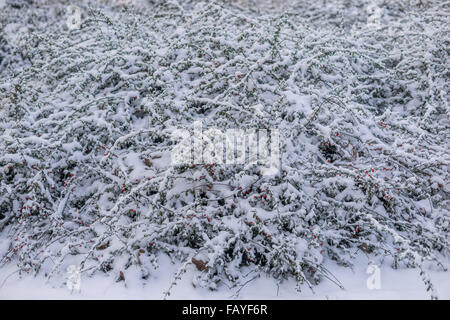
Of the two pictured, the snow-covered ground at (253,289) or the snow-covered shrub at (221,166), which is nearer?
the snow-covered ground at (253,289)

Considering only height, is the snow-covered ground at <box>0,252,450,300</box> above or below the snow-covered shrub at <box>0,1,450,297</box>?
below

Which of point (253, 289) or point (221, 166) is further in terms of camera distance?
point (221, 166)

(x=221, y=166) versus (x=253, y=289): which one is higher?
(x=221, y=166)

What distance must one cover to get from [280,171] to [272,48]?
70.8 inches

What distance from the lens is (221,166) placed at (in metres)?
3.06

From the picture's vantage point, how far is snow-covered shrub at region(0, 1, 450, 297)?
2773 millimetres

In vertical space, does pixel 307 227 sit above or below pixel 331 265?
above

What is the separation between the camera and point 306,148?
11.2 feet

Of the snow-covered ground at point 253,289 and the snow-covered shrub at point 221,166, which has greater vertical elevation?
the snow-covered shrub at point 221,166

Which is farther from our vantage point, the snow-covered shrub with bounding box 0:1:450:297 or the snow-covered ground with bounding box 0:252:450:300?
the snow-covered shrub with bounding box 0:1:450:297

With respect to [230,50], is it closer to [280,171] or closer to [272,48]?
[272,48]

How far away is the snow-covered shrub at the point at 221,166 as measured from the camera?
2773 millimetres
